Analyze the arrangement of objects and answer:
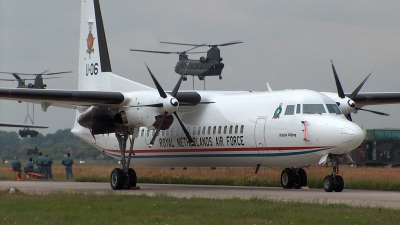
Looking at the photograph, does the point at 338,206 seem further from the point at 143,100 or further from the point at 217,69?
the point at 217,69

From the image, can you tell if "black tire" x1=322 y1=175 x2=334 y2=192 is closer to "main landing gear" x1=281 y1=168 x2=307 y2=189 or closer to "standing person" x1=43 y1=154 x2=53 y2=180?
"main landing gear" x1=281 y1=168 x2=307 y2=189

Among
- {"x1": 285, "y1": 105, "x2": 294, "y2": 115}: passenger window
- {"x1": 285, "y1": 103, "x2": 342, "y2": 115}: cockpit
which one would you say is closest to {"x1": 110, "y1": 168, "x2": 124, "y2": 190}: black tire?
{"x1": 285, "y1": 105, "x2": 294, "y2": 115}: passenger window

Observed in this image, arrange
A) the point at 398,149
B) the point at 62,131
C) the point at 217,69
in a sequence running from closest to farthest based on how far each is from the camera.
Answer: the point at 398,149 < the point at 217,69 < the point at 62,131

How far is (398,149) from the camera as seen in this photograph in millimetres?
43750

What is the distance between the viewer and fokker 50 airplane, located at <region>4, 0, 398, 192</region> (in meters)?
19.7

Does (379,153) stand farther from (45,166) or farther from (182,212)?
(182,212)

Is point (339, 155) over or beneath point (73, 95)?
beneath

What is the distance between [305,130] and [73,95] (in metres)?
7.33

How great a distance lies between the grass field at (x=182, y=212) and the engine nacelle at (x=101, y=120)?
6.19 metres

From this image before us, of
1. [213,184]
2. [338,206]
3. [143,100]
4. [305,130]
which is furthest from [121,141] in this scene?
[338,206]

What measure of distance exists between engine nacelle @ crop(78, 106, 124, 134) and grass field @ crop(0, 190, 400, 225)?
6190 millimetres

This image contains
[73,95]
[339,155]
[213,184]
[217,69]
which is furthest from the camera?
[217,69]

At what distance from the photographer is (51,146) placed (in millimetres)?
88188

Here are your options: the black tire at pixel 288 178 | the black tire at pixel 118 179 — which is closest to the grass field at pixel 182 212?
the black tire at pixel 118 179
